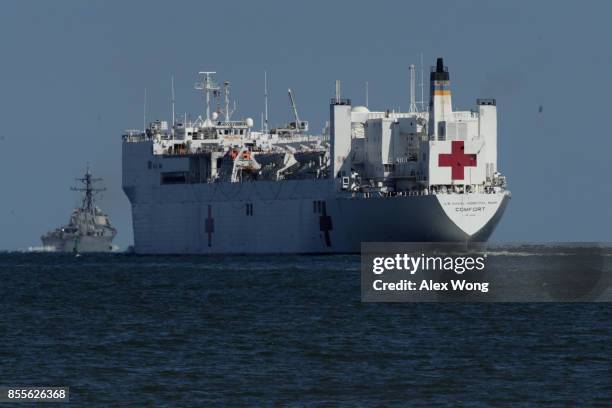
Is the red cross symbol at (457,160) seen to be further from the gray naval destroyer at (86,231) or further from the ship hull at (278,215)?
the gray naval destroyer at (86,231)

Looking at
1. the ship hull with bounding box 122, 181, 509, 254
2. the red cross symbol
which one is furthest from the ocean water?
the red cross symbol

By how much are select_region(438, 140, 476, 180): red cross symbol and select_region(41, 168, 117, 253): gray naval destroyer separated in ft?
196

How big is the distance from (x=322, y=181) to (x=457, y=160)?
7.61 m

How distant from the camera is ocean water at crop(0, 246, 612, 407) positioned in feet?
101

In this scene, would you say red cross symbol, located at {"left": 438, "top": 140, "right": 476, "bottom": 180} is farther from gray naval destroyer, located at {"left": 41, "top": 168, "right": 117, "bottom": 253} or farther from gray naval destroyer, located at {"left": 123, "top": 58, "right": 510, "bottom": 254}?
gray naval destroyer, located at {"left": 41, "top": 168, "right": 117, "bottom": 253}

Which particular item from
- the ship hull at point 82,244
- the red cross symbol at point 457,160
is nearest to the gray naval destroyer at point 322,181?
the red cross symbol at point 457,160

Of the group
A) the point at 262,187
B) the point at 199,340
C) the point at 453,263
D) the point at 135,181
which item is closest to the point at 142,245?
the point at 135,181

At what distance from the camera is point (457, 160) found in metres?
81.8

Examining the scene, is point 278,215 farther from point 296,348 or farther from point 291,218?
point 296,348

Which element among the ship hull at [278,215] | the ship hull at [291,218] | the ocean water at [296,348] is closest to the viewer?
the ocean water at [296,348]

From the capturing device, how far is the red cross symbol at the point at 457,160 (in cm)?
8119

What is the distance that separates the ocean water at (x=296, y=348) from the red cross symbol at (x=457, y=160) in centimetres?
2224

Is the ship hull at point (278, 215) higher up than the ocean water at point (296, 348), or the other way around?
the ship hull at point (278, 215)

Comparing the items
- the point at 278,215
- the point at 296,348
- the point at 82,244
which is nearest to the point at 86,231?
the point at 82,244
